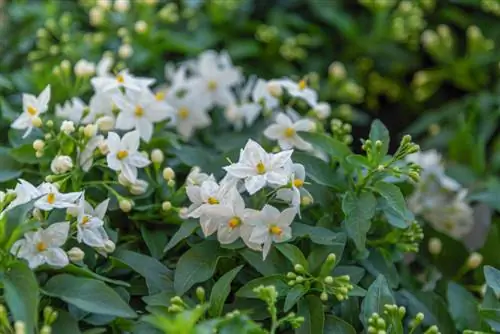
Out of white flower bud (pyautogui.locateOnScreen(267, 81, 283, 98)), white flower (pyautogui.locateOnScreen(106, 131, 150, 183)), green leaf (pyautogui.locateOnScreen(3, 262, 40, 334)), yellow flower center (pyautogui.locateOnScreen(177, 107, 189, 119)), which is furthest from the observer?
yellow flower center (pyautogui.locateOnScreen(177, 107, 189, 119))

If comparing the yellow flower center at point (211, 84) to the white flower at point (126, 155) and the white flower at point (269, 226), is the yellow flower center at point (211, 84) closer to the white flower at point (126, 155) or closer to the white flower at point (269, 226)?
the white flower at point (126, 155)

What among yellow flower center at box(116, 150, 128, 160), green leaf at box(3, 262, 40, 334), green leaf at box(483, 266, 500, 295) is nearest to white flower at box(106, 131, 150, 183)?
yellow flower center at box(116, 150, 128, 160)

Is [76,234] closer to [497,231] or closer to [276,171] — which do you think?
[276,171]

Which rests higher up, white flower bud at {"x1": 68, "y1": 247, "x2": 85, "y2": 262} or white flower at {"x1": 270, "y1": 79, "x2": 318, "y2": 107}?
white flower at {"x1": 270, "y1": 79, "x2": 318, "y2": 107}

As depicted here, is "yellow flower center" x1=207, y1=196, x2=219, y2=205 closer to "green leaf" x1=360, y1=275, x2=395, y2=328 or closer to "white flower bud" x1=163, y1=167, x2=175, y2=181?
"white flower bud" x1=163, y1=167, x2=175, y2=181

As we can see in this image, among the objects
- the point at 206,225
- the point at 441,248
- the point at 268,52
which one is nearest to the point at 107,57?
the point at 268,52

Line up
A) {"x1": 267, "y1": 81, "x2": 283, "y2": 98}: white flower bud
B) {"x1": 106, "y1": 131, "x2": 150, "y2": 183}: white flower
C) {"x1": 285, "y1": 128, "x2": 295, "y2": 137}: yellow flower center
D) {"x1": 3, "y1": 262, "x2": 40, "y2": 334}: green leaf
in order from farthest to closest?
1. {"x1": 267, "y1": 81, "x2": 283, "y2": 98}: white flower bud
2. {"x1": 285, "y1": 128, "x2": 295, "y2": 137}: yellow flower center
3. {"x1": 106, "y1": 131, "x2": 150, "y2": 183}: white flower
4. {"x1": 3, "y1": 262, "x2": 40, "y2": 334}: green leaf
